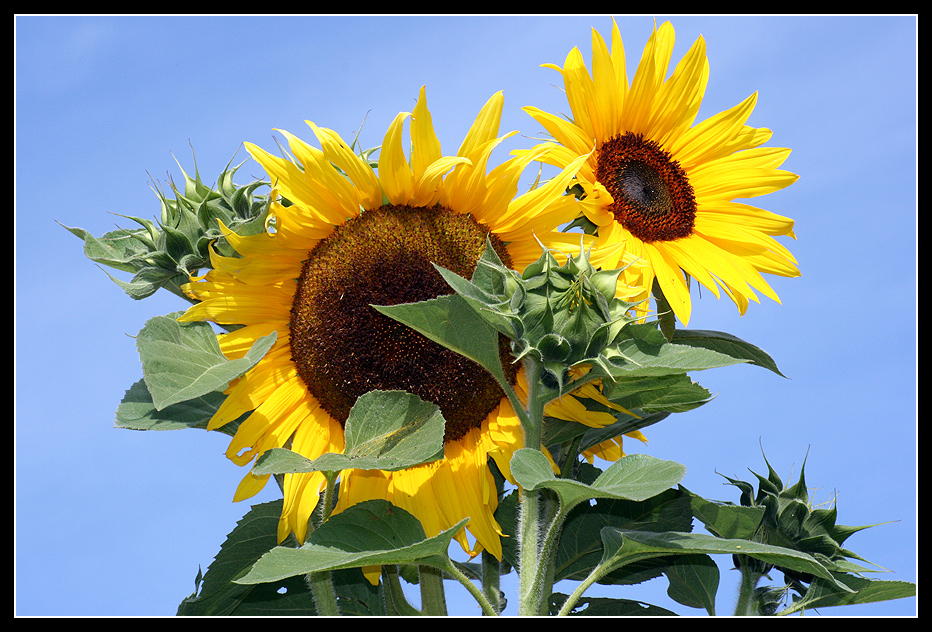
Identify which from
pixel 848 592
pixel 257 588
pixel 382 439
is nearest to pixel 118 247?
pixel 257 588

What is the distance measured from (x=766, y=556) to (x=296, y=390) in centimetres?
131

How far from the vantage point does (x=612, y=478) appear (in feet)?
5.95

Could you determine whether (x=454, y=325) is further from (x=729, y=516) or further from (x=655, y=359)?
(x=729, y=516)

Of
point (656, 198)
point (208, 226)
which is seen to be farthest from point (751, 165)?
point (208, 226)

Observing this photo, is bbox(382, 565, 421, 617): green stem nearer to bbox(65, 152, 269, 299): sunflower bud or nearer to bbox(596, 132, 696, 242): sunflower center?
bbox(65, 152, 269, 299): sunflower bud

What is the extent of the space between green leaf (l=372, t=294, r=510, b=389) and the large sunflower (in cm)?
31

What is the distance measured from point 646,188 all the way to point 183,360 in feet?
5.02

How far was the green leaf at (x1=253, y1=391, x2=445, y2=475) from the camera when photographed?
1826mm

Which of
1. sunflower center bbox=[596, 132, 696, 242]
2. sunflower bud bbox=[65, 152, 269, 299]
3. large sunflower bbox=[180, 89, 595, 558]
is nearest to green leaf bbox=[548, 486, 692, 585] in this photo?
large sunflower bbox=[180, 89, 595, 558]

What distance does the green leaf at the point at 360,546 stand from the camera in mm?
1764

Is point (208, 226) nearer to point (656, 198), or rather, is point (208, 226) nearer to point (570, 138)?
point (570, 138)

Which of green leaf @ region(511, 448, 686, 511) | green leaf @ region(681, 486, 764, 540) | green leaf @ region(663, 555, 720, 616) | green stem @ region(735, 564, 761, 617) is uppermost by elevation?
green leaf @ region(511, 448, 686, 511)

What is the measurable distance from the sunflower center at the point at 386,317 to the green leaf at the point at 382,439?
23 centimetres

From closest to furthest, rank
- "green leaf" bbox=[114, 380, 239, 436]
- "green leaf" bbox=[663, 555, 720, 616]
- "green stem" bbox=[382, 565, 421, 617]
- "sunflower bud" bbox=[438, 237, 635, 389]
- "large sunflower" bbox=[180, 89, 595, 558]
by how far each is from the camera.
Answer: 1. "sunflower bud" bbox=[438, 237, 635, 389]
2. "green leaf" bbox=[114, 380, 239, 436]
3. "large sunflower" bbox=[180, 89, 595, 558]
4. "green stem" bbox=[382, 565, 421, 617]
5. "green leaf" bbox=[663, 555, 720, 616]
